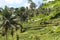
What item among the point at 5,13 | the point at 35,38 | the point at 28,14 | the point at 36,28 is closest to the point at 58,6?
the point at 5,13

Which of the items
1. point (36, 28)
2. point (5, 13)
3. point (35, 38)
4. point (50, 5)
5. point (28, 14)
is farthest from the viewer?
point (28, 14)

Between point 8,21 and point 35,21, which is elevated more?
point 35,21

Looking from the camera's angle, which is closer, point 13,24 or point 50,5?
point 50,5

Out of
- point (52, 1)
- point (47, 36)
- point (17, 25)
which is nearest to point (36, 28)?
point (47, 36)

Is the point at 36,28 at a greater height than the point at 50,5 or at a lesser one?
lesser

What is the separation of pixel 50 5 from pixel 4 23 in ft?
194

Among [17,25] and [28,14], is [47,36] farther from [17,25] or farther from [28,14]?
[28,14]

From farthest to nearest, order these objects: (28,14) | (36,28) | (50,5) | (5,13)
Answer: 1. (28,14)
2. (36,28)
3. (5,13)
4. (50,5)

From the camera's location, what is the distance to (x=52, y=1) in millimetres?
4098

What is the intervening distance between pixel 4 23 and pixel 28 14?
62.3m

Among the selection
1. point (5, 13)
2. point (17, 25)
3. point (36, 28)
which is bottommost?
point (36, 28)

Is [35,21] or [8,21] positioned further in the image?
[8,21]

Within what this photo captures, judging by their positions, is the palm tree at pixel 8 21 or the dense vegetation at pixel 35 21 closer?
the dense vegetation at pixel 35 21

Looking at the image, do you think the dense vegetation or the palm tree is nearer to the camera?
the dense vegetation
